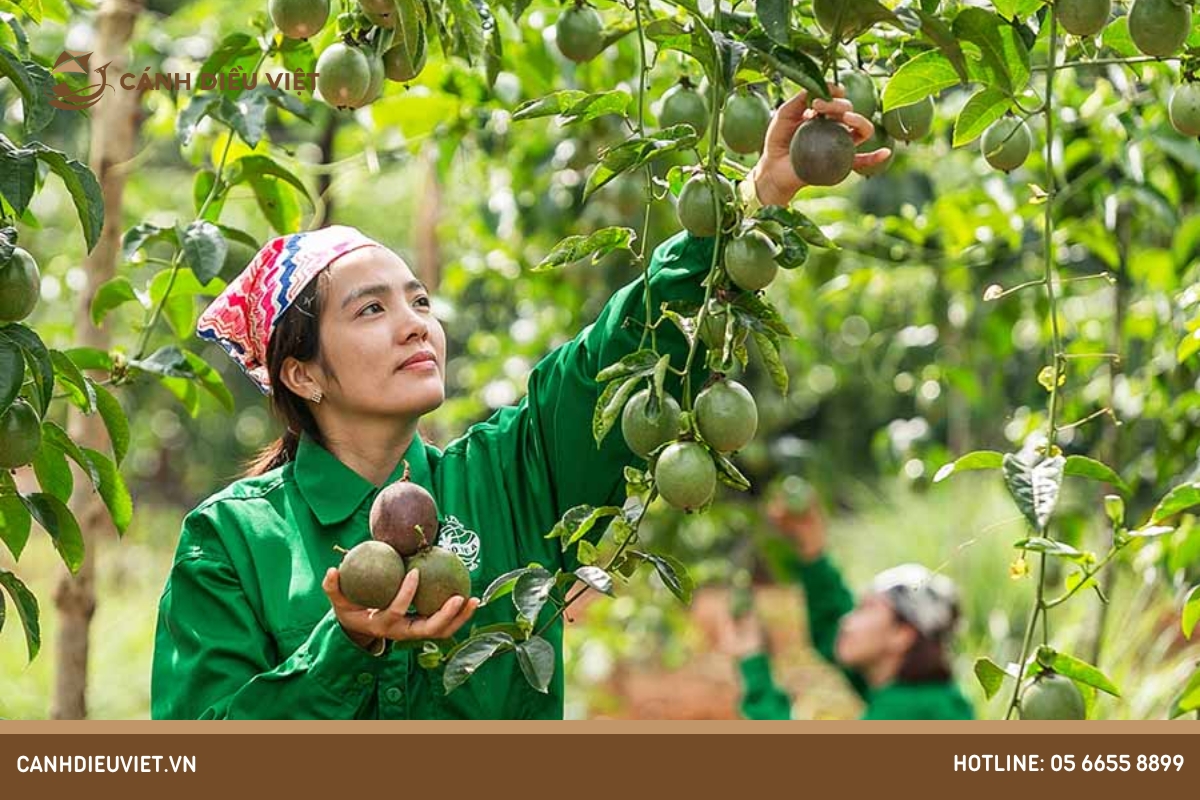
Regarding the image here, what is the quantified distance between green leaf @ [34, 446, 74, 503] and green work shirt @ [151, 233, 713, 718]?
0.42ft

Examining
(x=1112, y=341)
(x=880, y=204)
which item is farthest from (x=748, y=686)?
(x=1112, y=341)

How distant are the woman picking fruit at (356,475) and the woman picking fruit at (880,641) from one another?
2.00 m

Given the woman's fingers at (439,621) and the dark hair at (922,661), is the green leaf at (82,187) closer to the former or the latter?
the woman's fingers at (439,621)

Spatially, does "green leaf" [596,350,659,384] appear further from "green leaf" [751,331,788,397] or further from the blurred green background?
the blurred green background

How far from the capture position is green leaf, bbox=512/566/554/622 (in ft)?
4.30

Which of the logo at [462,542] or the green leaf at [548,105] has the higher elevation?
the green leaf at [548,105]

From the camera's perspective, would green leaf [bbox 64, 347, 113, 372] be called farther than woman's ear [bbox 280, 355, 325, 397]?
Yes

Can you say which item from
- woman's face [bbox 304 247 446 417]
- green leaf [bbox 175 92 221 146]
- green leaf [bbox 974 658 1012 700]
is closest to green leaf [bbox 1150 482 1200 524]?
green leaf [bbox 974 658 1012 700]

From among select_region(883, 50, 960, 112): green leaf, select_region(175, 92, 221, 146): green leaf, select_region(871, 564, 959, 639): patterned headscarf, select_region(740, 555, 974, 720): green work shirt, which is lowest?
select_region(740, 555, 974, 720): green work shirt

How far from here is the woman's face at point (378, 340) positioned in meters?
1.69

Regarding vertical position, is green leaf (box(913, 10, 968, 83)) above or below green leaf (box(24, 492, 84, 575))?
above

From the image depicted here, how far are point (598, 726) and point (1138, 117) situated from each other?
4.47 feet

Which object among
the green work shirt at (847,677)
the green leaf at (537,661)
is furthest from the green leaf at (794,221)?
the green work shirt at (847,677)
